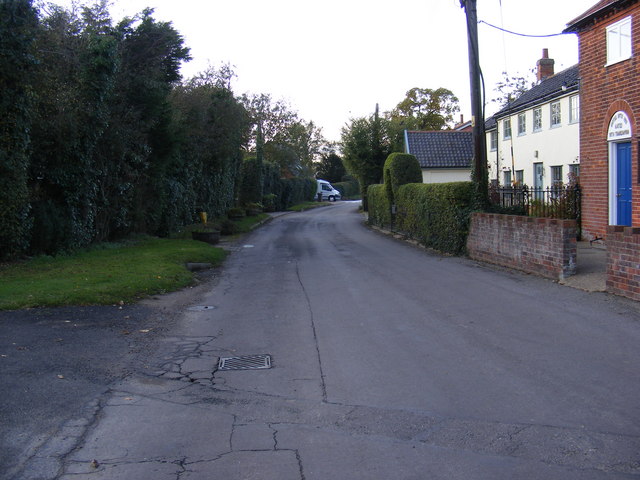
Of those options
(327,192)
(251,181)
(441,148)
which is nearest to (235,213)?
(251,181)

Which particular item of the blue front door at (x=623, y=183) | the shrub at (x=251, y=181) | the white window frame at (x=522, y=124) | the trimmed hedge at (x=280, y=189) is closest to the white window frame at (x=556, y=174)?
the white window frame at (x=522, y=124)

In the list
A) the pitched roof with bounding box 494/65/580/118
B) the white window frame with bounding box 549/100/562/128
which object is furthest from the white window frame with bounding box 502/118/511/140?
the white window frame with bounding box 549/100/562/128

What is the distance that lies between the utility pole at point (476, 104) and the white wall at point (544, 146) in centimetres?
649

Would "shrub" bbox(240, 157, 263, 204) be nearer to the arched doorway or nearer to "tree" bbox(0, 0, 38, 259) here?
"tree" bbox(0, 0, 38, 259)

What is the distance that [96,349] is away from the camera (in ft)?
25.1

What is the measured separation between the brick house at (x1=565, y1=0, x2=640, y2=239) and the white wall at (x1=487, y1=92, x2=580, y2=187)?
493cm

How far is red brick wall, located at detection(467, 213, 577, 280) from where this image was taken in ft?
38.9

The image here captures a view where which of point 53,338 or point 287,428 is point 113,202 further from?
point 287,428

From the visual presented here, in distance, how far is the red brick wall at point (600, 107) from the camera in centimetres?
1525

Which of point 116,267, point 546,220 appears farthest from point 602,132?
point 116,267

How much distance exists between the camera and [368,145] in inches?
1757

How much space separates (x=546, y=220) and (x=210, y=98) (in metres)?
19.1

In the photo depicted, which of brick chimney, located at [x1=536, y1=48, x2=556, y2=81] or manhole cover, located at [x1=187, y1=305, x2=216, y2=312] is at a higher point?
brick chimney, located at [x1=536, y1=48, x2=556, y2=81]

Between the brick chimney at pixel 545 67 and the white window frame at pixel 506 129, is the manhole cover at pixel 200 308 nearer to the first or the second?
the white window frame at pixel 506 129
